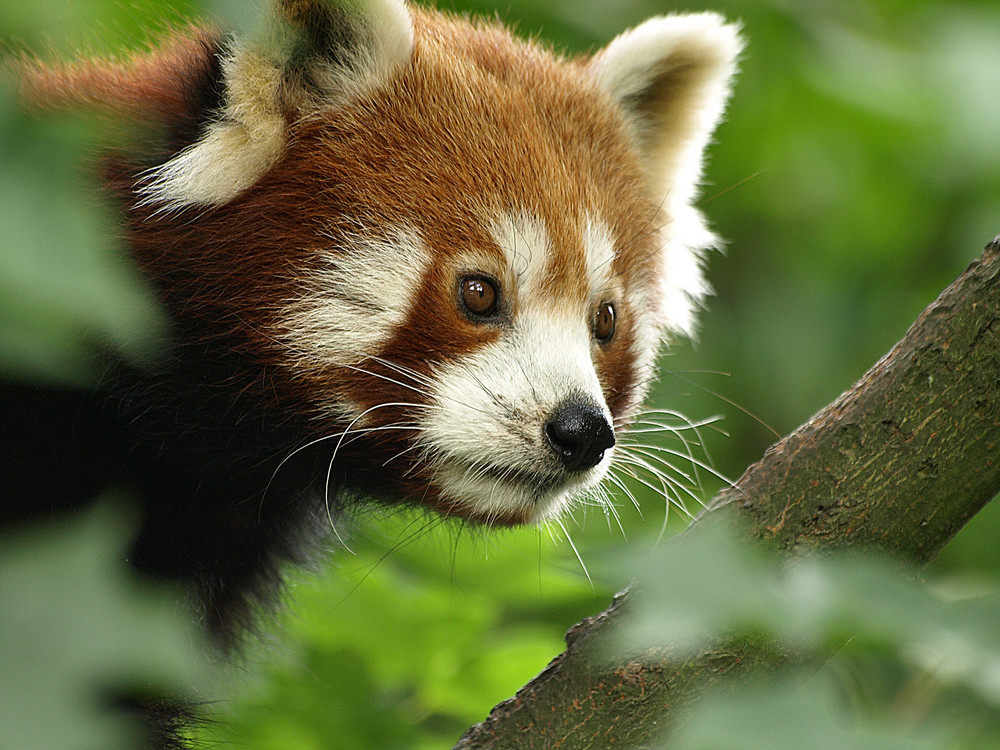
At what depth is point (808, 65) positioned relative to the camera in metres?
3.24

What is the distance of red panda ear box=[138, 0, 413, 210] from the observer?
8.19ft

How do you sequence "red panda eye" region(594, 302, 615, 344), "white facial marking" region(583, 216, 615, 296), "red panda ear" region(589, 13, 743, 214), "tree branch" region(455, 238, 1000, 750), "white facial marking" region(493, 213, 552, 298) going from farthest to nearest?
"red panda ear" region(589, 13, 743, 214), "red panda eye" region(594, 302, 615, 344), "white facial marking" region(583, 216, 615, 296), "white facial marking" region(493, 213, 552, 298), "tree branch" region(455, 238, 1000, 750)

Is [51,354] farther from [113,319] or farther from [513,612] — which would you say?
[513,612]

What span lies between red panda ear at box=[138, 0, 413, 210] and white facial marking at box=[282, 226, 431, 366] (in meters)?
0.30

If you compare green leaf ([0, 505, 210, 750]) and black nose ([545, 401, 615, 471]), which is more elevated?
green leaf ([0, 505, 210, 750])

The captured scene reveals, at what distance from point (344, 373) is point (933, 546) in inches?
54.4

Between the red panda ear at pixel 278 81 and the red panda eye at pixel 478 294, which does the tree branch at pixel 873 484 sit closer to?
the red panda eye at pixel 478 294

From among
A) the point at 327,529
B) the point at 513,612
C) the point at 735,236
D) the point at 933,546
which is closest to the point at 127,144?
the point at 327,529

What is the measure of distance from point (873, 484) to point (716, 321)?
3.07 meters

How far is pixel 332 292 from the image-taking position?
8.47 ft

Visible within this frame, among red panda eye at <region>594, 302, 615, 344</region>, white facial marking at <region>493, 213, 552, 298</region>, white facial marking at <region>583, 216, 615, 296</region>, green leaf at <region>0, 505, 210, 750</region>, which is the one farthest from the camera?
red panda eye at <region>594, 302, 615, 344</region>

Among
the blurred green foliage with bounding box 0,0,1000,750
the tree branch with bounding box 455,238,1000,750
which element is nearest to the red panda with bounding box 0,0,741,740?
the blurred green foliage with bounding box 0,0,1000,750

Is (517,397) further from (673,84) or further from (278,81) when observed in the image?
(673,84)

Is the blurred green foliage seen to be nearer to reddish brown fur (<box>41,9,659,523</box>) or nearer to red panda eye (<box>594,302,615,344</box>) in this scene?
reddish brown fur (<box>41,9,659,523</box>)
